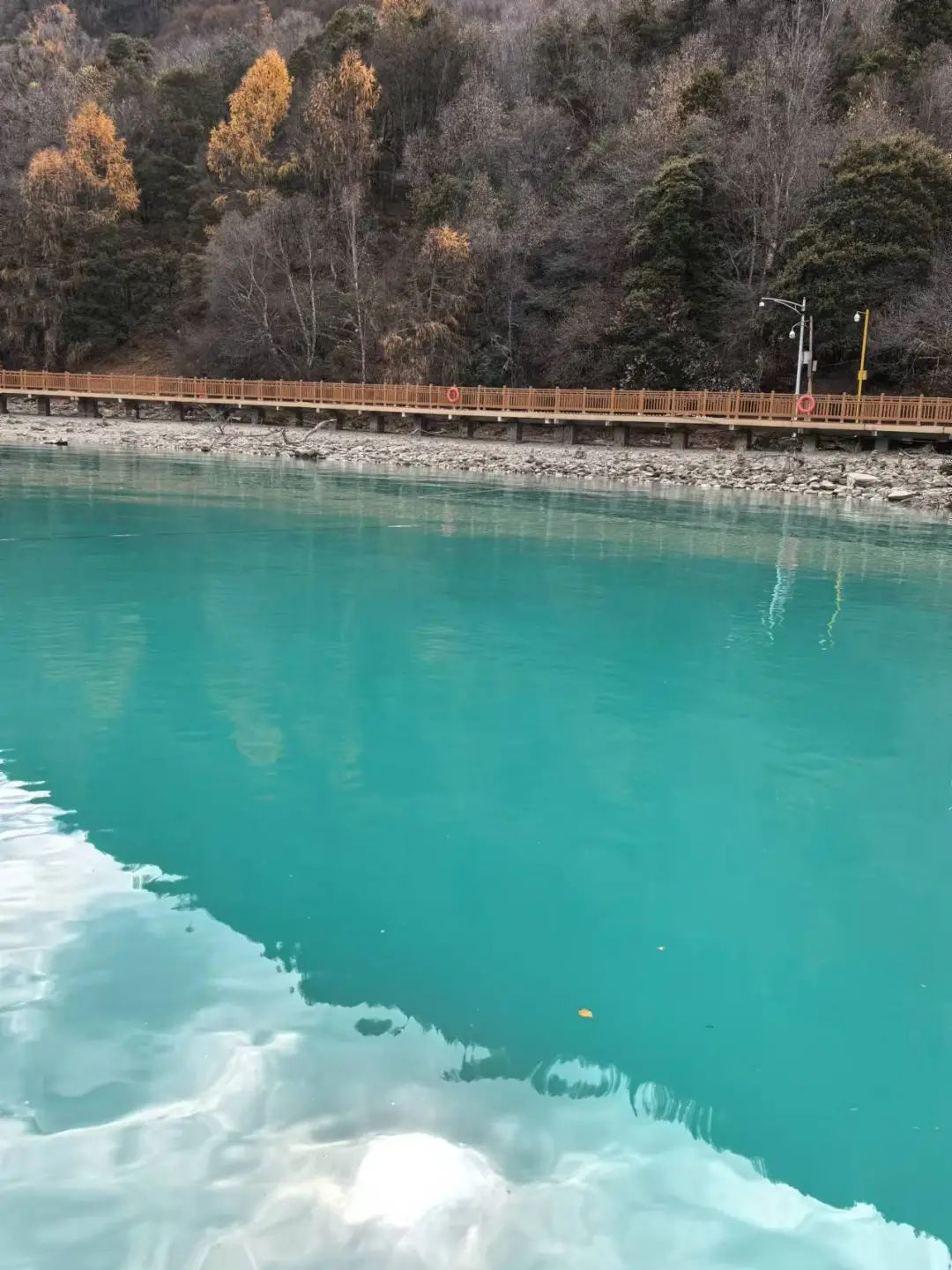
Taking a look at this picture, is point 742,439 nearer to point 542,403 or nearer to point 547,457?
point 547,457

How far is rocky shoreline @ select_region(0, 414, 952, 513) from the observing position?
950 inches

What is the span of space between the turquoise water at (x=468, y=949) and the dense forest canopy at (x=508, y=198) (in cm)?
2468

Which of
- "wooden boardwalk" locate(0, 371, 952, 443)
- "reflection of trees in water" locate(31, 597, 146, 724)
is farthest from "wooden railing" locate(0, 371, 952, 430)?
"reflection of trees in water" locate(31, 597, 146, 724)

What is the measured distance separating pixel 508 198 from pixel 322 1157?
4233 cm

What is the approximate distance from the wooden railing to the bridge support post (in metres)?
0.58

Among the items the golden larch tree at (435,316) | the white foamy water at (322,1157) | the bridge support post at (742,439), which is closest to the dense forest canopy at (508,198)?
the golden larch tree at (435,316)

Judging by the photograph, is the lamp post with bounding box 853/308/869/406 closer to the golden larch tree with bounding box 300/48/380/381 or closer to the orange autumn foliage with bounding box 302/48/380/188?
the golden larch tree with bounding box 300/48/380/381

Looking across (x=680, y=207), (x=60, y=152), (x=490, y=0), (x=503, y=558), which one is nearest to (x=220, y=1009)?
(x=503, y=558)

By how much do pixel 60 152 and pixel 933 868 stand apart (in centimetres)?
5982

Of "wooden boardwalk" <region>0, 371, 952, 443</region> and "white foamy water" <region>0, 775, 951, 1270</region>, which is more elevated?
"wooden boardwalk" <region>0, 371, 952, 443</region>

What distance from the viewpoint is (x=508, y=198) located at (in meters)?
40.6

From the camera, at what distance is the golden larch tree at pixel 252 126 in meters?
49.8

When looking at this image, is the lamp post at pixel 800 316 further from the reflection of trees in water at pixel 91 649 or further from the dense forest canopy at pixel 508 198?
the reflection of trees in water at pixel 91 649

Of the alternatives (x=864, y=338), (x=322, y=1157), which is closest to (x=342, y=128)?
(x=864, y=338)
